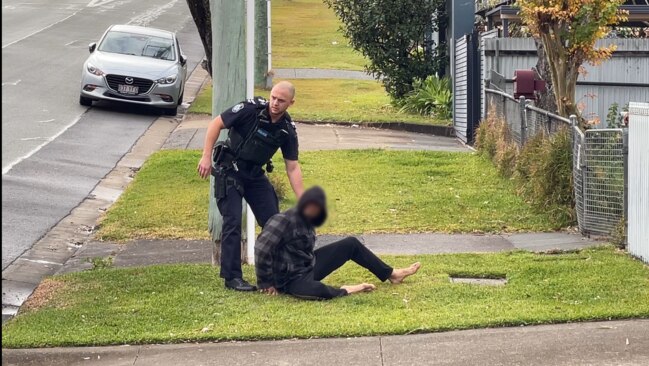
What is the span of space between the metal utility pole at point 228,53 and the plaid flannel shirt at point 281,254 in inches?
56.4

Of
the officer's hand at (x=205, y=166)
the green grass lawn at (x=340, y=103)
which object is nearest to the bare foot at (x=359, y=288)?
the officer's hand at (x=205, y=166)

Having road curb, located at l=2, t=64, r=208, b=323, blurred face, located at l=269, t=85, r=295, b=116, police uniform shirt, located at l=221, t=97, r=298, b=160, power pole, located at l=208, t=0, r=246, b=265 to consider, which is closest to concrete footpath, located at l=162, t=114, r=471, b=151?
road curb, located at l=2, t=64, r=208, b=323

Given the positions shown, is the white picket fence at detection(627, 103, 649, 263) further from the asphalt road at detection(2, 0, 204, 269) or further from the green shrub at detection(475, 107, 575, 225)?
the asphalt road at detection(2, 0, 204, 269)

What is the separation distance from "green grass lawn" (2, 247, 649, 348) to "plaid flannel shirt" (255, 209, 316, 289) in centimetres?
17

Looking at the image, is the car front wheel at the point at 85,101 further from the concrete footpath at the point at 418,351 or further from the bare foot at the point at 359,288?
the concrete footpath at the point at 418,351

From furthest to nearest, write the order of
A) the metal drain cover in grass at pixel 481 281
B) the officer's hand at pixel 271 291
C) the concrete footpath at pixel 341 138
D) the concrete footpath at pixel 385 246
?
the concrete footpath at pixel 341 138 → the concrete footpath at pixel 385 246 → the metal drain cover in grass at pixel 481 281 → the officer's hand at pixel 271 291

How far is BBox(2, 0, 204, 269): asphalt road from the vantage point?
38.6ft

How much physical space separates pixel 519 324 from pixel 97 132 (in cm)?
1275

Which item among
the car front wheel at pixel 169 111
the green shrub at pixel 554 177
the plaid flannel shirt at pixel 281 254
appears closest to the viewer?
the plaid flannel shirt at pixel 281 254

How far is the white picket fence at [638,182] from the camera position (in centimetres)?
797

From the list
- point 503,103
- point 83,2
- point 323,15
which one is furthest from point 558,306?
point 323,15

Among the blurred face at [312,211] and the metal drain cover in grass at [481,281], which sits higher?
the blurred face at [312,211]

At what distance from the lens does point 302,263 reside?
6828 mm

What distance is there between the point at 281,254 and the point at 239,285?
727 millimetres
